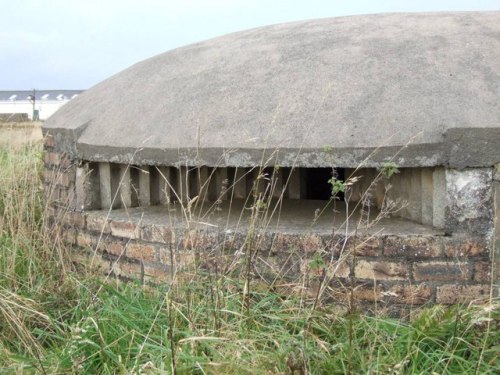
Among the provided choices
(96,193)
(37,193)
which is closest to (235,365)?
(96,193)

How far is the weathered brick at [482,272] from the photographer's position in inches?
124

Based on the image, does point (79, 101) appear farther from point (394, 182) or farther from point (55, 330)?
point (394, 182)

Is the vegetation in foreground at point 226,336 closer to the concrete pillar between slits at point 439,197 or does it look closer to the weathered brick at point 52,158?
the concrete pillar between slits at point 439,197

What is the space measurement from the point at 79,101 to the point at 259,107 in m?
1.88

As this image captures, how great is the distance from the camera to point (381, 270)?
319 cm

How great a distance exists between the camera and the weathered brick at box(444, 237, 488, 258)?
3148 mm

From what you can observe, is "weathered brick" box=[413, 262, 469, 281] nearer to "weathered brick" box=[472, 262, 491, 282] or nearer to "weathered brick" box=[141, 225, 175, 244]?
"weathered brick" box=[472, 262, 491, 282]

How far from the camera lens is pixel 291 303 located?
3.04 meters

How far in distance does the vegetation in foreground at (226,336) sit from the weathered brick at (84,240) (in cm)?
58

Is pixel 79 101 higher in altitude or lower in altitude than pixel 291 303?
higher

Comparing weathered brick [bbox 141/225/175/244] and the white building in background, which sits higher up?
the white building in background

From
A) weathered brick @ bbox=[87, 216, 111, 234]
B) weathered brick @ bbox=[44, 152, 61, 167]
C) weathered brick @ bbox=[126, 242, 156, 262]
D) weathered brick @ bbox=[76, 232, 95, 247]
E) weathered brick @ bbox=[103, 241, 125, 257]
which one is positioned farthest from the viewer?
weathered brick @ bbox=[44, 152, 61, 167]

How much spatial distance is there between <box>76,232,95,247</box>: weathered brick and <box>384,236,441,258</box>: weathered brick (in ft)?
5.86

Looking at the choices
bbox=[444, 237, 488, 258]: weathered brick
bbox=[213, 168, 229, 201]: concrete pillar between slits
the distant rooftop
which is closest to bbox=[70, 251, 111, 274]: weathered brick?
bbox=[213, 168, 229, 201]: concrete pillar between slits
